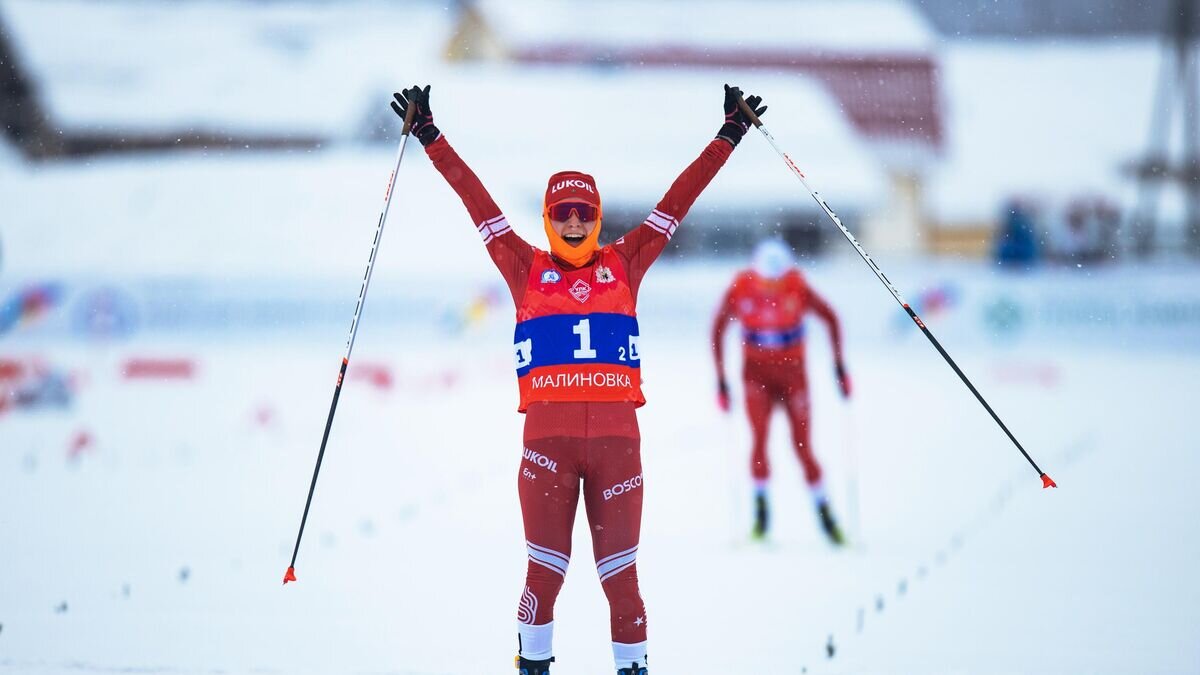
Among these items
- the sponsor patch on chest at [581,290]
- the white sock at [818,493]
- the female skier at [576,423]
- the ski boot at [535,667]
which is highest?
the white sock at [818,493]

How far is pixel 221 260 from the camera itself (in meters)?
24.4

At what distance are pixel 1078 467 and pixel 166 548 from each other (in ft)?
25.0

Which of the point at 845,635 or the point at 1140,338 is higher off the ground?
the point at 1140,338

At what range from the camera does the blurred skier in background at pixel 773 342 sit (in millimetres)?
8609

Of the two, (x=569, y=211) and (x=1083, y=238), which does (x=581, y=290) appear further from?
(x=1083, y=238)

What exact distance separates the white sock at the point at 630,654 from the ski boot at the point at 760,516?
4.21m

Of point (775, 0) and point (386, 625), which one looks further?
point (775, 0)

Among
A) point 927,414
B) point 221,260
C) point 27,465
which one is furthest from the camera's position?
point 221,260

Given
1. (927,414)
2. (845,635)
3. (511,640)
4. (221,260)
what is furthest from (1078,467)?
(221,260)

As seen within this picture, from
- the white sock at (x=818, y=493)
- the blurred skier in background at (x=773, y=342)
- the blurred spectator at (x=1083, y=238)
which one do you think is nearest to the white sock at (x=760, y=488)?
the blurred skier in background at (x=773, y=342)

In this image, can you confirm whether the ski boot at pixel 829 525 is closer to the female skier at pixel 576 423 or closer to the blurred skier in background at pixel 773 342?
the blurred skier in background at pixel 773 342

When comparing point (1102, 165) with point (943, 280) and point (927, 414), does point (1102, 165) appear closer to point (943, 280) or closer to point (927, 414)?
point (943, 280)

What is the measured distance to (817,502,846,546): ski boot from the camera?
27.2 feet

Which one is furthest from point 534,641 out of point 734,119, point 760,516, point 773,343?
point 773,343
